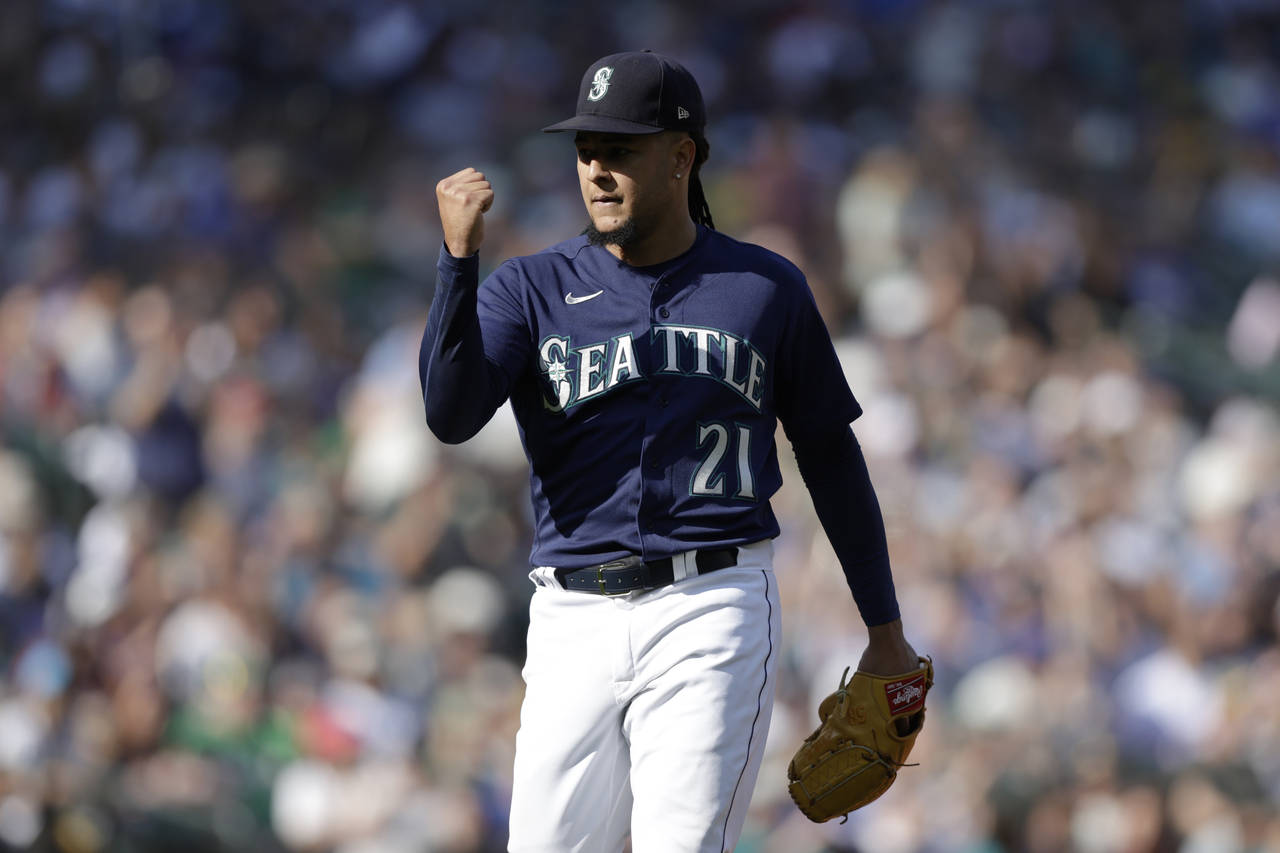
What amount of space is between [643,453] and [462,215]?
1.90 ft

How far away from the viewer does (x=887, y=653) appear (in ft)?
10.9

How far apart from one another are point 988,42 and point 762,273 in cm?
701

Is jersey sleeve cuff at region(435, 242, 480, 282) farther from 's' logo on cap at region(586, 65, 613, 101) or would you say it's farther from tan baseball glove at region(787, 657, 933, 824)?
tan baseball glove at region(787, 657, 933, 824)

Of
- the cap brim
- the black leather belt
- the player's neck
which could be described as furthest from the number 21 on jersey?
the cap brim

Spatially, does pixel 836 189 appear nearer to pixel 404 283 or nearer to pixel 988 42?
pixel 988 42

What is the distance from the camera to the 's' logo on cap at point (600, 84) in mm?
3025

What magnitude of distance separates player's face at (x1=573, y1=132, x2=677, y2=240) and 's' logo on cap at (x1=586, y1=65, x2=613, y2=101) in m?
0.07

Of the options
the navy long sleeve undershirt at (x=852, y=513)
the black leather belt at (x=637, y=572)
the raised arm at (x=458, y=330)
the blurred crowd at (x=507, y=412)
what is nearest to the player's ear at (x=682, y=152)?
the raised arm at (x=458, y=330)

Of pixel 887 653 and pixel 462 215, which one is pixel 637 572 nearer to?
pixel 887 653

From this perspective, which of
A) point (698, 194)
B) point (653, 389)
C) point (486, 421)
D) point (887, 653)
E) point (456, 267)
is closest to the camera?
point (456, 267)

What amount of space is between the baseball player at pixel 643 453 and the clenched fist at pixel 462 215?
1 centimetres

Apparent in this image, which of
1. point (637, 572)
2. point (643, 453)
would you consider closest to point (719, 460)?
point (643, 453)

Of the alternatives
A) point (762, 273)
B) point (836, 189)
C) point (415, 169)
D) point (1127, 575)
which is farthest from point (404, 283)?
point (762, 273)

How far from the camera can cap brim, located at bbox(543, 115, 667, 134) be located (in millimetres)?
2971
